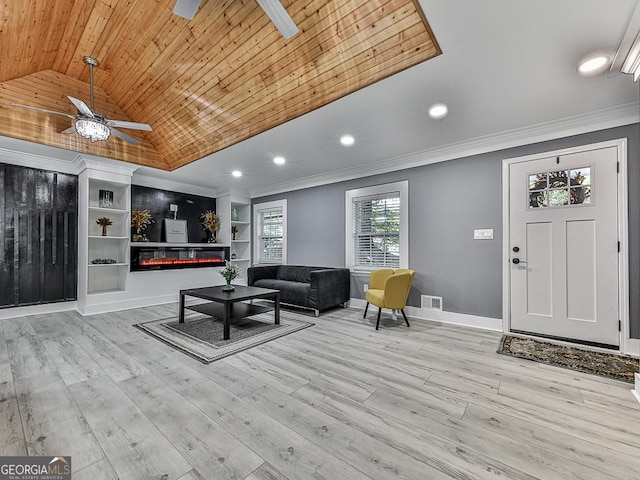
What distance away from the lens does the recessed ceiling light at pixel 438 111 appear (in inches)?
111

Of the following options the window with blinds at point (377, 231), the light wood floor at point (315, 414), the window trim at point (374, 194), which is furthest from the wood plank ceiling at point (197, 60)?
the light wood floor at point (315, 414)

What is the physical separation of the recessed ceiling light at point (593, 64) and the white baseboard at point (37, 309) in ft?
23.6

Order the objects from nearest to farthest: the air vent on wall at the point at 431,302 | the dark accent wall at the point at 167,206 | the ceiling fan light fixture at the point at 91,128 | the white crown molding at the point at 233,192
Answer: the ceiling fan light fixture at the point at 91,128 < the air vent on wall at the point at 431,302 < the dark accent wall at the point at 167,206 < the white crown molding at the point at 233,192

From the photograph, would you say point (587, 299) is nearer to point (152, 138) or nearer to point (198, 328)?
point (198, 328)

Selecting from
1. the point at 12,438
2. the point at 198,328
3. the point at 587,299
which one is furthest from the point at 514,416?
the point at 198,328

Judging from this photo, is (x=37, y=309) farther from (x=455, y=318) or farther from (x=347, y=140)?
(x=455, y=318)

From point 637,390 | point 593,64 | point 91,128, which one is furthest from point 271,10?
point 637,390

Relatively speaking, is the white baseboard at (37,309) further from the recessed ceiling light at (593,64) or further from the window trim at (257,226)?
the recessed ceiling light at (593,64)

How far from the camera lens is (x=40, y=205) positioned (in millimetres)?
4379

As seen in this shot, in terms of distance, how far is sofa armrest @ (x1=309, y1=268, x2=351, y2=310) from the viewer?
4.29 meters

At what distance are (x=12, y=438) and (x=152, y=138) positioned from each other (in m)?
4.42

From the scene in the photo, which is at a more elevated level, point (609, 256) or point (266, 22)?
point (266, 22)

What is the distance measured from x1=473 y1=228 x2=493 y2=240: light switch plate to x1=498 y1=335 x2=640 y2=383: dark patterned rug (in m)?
1.27

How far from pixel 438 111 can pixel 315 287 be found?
286 centimetres
